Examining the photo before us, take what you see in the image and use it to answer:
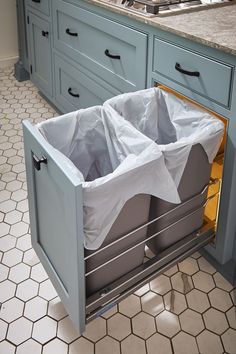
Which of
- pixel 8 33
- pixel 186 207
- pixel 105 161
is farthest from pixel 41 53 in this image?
pixel 186 207

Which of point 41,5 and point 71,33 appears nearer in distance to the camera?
point 71,33

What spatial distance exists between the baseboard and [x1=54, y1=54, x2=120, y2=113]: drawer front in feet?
3.73

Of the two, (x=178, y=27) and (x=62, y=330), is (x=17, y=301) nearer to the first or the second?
(x=62, y=330)

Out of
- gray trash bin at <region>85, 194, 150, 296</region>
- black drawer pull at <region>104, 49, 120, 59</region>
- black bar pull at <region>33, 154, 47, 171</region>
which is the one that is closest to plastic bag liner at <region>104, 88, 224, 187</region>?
gray trash bin at <region>85, 194, 150, 296</region>

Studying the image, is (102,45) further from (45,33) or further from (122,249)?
(122,249)

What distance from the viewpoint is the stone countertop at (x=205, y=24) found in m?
1.38

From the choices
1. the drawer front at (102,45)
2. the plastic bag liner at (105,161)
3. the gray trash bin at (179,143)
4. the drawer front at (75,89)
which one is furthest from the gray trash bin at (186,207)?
the drawer front at (75,89)

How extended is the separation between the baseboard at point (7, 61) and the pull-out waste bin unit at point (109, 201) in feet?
7.83

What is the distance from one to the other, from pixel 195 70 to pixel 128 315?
2.92 ft

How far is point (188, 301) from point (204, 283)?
12cm

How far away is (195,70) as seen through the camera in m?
1.49

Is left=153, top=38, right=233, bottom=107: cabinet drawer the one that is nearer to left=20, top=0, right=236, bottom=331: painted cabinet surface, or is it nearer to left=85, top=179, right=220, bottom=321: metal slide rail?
left=20, top=0, right=236, bottom=331: painted cabinet surface

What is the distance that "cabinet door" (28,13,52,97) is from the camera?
271cm

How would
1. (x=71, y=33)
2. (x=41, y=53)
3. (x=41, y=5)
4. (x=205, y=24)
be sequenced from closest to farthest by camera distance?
1. (x=205, y=24)
2. (x=71, y=33)
3. (x=41, y=5)
4. (x=41, y=53)
